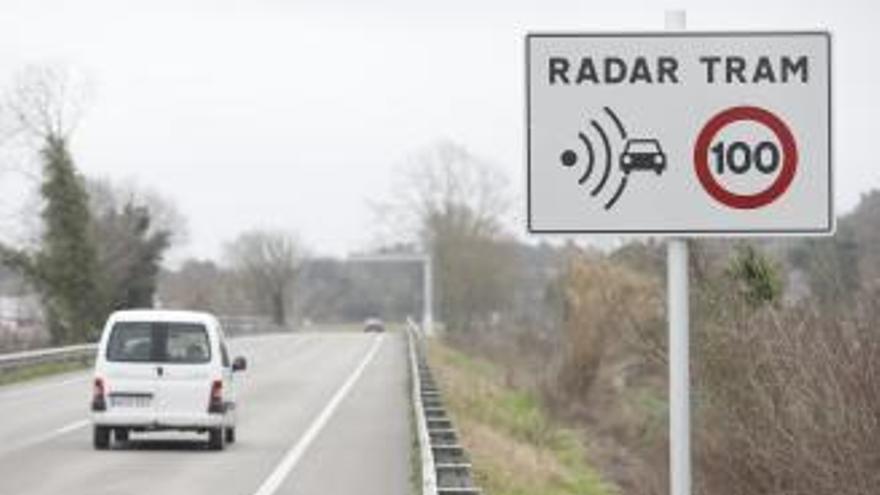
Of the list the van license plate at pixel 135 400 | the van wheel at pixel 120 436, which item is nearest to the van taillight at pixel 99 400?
the van license plate at pixel 135 400

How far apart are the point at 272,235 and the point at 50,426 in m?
139

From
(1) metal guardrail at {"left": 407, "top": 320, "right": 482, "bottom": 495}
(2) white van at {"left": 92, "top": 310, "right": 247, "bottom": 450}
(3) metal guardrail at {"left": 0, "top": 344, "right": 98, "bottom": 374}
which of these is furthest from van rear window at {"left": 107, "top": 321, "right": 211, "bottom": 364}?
(3) metal guardrail at {"left": 0, "top": 344, "right": 98, "bottom": 374}

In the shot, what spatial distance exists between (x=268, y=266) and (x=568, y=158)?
522 feet

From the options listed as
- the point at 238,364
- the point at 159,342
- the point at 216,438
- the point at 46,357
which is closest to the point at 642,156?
the point at 216,438

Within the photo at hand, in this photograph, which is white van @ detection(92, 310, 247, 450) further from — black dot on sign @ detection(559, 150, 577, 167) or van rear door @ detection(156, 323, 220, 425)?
black dot on sign @ detection(559, 150, 577, 167)

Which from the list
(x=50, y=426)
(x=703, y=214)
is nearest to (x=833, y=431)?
(x=703, y=214)

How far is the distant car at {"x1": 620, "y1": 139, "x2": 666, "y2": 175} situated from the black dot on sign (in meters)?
0.17

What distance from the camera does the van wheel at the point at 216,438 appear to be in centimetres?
2572

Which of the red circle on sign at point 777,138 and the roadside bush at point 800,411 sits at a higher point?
the red circle on sign at point 777,138

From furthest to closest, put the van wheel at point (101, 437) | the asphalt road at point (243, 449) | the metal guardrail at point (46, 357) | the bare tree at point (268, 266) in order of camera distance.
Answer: the bare tree at point (268, 266), the metal guardrail at point (46, 357), the van wheel at point (101, 437), the asphalt road at point (243, 449)

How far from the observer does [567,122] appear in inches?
263

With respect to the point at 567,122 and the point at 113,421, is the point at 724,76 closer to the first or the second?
the point at 567,122

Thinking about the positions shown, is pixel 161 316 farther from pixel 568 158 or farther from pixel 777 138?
pixel 777 138

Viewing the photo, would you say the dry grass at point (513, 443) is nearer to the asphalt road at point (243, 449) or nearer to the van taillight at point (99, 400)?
the asphalt road at point (243, 449)
